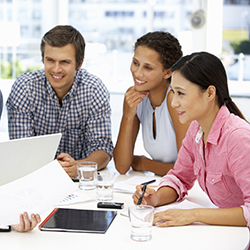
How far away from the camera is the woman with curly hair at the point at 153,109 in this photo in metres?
1.97

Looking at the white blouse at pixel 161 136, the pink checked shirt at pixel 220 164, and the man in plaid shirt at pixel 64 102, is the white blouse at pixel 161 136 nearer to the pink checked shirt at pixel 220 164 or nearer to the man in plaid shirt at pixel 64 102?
the man in plaid shirt at pixel 64 102

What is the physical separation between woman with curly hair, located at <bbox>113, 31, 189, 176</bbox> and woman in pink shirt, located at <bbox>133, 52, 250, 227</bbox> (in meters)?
0.41

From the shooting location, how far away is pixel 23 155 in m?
1.31

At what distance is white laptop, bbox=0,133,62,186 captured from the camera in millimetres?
1250

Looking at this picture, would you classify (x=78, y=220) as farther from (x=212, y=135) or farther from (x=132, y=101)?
(x=132, y=101)

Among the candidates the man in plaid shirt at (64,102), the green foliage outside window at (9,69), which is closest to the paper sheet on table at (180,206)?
the man in plaid shirt at (64,102)

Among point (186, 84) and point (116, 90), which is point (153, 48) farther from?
point (116, 90)

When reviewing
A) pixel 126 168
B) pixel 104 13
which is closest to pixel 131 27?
pixel 104 13

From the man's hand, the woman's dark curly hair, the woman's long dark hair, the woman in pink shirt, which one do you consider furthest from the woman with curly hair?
the woman's long dark hair

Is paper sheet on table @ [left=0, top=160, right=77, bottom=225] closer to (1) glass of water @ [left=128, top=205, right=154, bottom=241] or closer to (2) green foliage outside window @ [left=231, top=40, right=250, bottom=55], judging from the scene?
(1) glass of water @ [left=128, top=205, right=154, bottom=241]

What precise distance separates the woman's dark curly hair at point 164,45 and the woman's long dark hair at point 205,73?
55 cm

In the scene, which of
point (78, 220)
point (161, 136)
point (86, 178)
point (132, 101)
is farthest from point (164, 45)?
point (78, 220)

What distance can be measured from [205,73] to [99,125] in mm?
889

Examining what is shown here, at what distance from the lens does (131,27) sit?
5.55 meters
